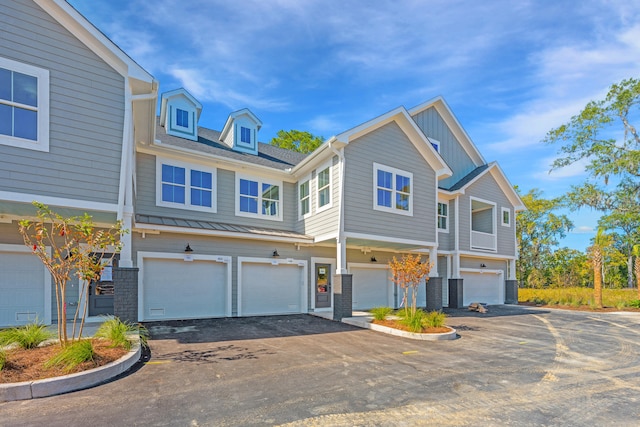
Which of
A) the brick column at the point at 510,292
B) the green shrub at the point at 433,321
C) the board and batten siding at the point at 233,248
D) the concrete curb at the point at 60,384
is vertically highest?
the board and batten siding at the point at 233,248

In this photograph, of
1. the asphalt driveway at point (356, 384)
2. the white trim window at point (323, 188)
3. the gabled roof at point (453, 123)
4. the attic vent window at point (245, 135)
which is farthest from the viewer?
the gabled roof at point (453, 123)

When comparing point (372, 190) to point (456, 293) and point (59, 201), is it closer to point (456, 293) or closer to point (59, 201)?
point (456, 293)

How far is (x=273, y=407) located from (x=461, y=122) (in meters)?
18.7

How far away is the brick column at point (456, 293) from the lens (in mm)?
16859

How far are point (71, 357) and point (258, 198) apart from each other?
9.31 m

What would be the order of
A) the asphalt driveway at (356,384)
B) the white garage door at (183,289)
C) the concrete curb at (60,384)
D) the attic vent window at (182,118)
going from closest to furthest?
1. the asphalt driveway at (356,384)
2. the concrete curb at (60,384)
3. the white garage door at (183,289)
4. the attic vent window at (182,118)

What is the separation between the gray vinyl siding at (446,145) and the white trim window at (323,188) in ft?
24.2

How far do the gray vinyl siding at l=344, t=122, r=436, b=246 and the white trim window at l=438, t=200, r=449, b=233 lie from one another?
3.61 m

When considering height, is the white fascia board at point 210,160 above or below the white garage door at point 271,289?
above

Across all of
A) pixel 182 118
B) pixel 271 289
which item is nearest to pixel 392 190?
pixel 271 289

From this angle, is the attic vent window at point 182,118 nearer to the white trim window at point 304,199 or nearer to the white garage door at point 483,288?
the white trim window at point 304,199

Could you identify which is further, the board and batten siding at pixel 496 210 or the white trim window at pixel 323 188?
the board and batten siding at pixel 496 210

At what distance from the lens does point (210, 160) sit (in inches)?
506

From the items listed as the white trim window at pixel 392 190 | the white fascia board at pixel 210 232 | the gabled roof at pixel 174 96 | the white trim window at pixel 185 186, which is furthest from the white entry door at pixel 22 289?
the white trim window at pixel 392 190
